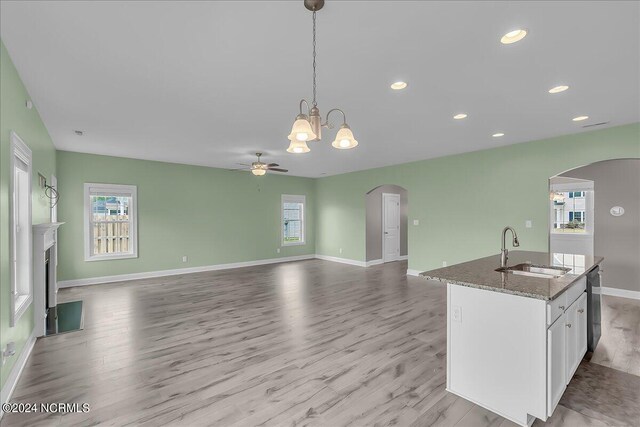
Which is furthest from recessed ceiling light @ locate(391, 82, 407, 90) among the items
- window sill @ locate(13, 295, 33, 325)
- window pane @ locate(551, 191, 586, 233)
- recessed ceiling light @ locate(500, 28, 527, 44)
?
window pane @ locate(551, 191, 586, 233)

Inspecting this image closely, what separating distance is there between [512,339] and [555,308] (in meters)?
0.35

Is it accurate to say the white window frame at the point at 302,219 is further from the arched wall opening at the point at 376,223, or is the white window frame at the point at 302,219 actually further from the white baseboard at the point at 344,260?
the arched wall opening at the point at 376,223

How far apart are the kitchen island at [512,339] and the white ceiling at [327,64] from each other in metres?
1.78

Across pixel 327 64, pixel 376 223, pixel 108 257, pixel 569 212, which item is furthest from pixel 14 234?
pixel 569 212

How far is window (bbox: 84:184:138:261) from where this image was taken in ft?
20.1

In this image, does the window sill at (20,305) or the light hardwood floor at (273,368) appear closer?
the light hardwood floor at (273,368)

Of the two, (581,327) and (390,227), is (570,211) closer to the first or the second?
(390,227)

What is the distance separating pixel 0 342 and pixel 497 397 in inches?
141

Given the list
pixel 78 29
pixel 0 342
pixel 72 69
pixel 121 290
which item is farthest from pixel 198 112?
pixel 121 290

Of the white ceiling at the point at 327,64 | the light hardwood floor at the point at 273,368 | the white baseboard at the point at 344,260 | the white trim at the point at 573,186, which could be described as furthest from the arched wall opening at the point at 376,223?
the white ceiling at the point at 327,64

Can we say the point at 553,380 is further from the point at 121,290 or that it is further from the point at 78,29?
the point at 121,290

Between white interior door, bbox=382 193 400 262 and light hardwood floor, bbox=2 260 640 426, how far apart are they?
390 centimetres

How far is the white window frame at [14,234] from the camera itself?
245cm

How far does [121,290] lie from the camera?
5645 millimetres
